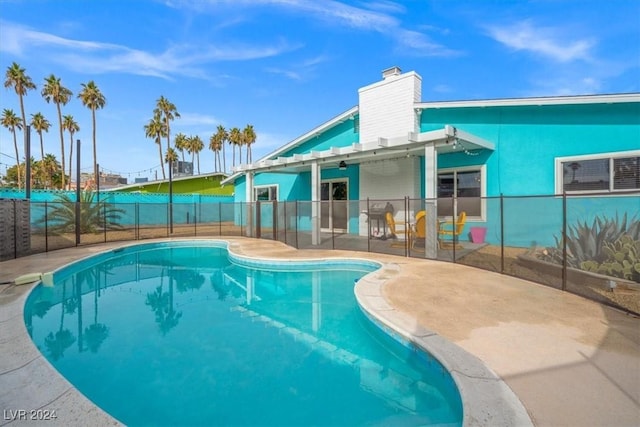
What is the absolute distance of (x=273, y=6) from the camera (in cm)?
994

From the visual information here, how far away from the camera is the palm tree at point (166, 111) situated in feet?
106

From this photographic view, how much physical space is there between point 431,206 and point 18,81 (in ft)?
105

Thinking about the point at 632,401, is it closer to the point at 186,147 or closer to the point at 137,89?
the point at 137,89

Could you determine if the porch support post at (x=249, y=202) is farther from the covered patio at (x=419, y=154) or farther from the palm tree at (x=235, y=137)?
the palm tree at (x=235, y=137)

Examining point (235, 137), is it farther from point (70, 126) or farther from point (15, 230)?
point (15, 230)

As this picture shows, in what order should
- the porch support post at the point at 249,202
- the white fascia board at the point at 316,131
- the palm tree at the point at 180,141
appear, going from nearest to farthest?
the white fascia board at the point at 316,131 < the porch support post at the point at 249,202 < the palm tree at the point at 180,141

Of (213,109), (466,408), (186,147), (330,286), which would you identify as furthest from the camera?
(186,147)

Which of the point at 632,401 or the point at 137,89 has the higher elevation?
the point at 137,89

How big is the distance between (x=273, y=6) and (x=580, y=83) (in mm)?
10819

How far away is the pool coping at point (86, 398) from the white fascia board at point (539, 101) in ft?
25.4

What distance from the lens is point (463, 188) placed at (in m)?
10.7

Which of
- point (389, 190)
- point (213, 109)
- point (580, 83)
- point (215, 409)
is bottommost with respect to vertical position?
point (215, 409)

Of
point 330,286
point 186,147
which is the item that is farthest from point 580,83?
point 186,147

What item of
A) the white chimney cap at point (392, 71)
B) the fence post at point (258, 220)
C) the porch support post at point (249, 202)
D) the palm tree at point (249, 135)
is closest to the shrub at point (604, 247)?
the white chimney cap at point (392, 71)
